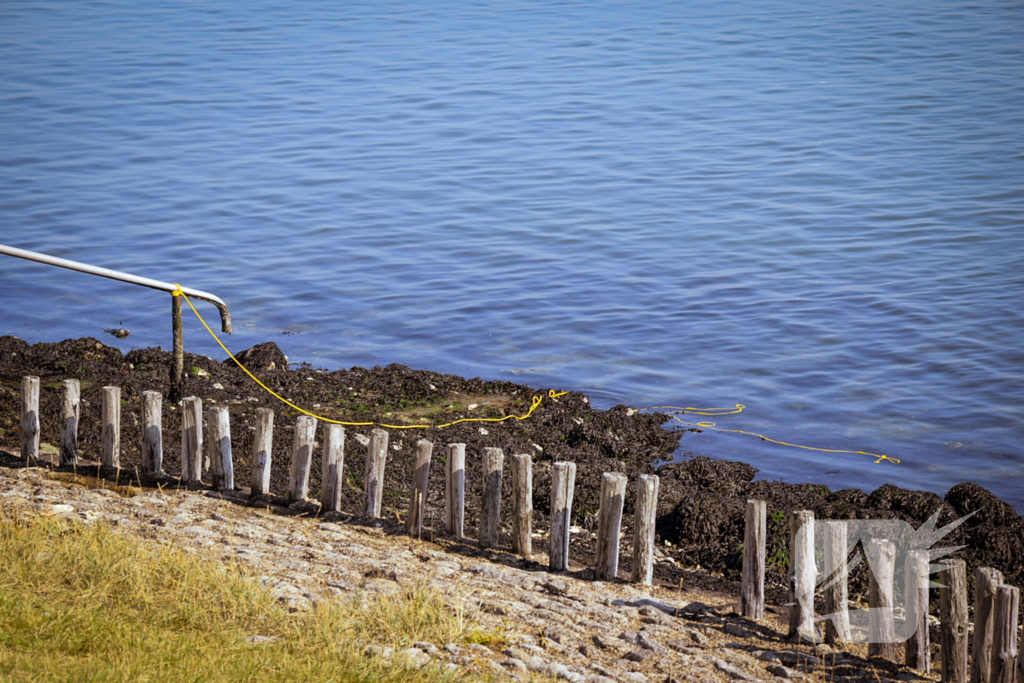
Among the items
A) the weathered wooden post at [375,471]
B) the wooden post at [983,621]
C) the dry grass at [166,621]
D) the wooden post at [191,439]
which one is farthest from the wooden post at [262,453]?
the wooden post at [983,621]

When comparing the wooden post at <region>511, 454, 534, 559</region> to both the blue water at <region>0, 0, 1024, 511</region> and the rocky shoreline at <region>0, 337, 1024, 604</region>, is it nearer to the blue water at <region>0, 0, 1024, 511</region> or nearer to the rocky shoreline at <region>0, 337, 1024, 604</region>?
the rocky shoreline at <region>0, 337, 1024, 604</region>

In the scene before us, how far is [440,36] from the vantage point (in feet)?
224

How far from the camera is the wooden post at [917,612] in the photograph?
672 cm

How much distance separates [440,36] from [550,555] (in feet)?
211

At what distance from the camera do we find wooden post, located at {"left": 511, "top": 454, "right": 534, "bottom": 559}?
322 inches

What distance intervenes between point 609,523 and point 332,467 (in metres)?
2.45

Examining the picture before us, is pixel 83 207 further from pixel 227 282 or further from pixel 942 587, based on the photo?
pixel 942 587

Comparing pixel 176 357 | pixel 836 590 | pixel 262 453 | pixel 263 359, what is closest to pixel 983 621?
pixel 836 590

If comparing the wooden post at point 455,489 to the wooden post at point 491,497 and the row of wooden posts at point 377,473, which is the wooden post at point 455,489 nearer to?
the row of wooden posts at point 377,473

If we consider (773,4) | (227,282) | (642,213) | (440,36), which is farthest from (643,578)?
(773,4)

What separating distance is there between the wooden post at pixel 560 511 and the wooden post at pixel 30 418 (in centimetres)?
494

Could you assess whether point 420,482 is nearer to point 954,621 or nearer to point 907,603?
point 907,603

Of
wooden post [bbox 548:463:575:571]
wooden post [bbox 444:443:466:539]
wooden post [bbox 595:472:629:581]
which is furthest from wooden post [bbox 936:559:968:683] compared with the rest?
wooden post [bbox 444:443:466:539]

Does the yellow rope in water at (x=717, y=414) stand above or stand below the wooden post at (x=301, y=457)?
below
